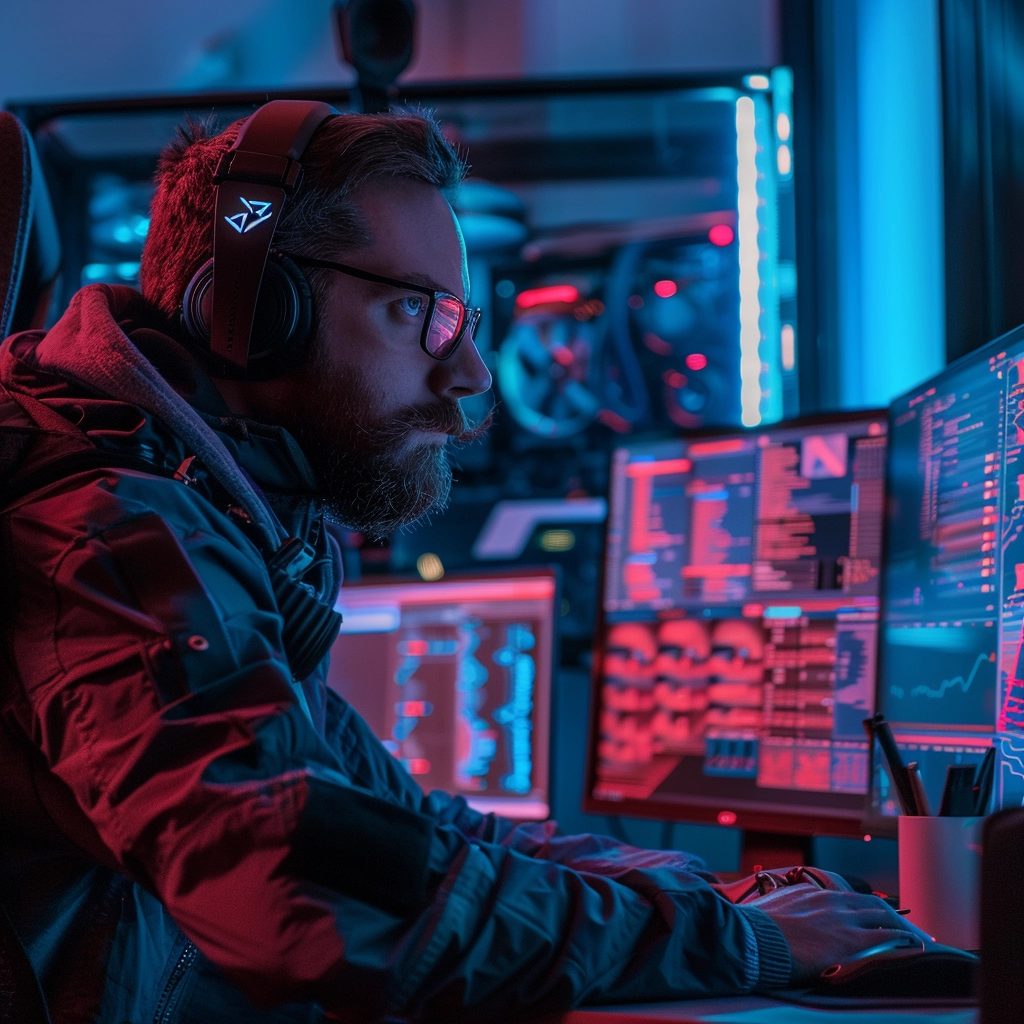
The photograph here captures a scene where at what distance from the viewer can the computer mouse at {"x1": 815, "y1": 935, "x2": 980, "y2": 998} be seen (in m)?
0.67

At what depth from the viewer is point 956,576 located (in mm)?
1034

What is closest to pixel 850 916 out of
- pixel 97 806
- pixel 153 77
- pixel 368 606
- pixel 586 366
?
pixel 97 806

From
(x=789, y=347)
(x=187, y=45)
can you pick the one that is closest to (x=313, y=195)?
(x=789, y=347)

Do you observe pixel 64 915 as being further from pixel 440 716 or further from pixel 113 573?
pixel 440 716

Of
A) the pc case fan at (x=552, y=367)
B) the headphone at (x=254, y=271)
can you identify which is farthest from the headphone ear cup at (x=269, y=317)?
the pc case fan at (x=552, y=367)

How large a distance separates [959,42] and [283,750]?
1.22 metres

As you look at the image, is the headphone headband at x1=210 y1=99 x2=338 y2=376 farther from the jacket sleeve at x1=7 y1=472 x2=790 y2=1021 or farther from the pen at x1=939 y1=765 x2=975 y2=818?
the pen at x1=939 y1=765 x2=975 y2=818

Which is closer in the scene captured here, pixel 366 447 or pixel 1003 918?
pixel 1003 918

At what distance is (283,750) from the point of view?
0.61 meters

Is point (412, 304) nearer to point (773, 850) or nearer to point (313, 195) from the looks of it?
point (313, 195)

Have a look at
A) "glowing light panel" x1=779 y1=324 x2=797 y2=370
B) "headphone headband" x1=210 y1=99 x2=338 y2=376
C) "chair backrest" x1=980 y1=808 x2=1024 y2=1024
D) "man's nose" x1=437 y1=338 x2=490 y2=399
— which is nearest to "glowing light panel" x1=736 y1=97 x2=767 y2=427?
"glowing light panel" x1=779 y1=324 x2=797 y2=370

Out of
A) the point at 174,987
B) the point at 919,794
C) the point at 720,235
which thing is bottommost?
the point at 174,987

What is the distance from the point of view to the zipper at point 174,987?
821 millimetres

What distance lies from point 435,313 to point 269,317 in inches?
6.2
